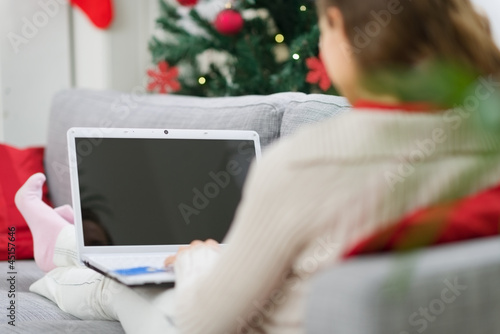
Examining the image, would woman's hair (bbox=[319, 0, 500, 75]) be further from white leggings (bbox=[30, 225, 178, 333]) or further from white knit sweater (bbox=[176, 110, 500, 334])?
white leggings (bbox=[30, 225, 178, 333])

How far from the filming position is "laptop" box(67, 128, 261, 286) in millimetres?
1420

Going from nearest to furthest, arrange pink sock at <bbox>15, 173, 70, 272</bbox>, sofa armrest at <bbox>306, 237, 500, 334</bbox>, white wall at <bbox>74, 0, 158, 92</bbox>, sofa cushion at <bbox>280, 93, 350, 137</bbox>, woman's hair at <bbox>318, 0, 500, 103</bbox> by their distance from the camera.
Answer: sofa armrest at <bbox>306, 237, 500, 334</bbox>, woman's hair at <bbox>318, 0, 500, 103</bbox>, sofa cushion at <bbox>280, 93, 350, 137</bbox>, pink sock at <bbox>15, 173, 70, 272</bbox>, white wall at <bbox>74, 0, 158, 92</bbox>

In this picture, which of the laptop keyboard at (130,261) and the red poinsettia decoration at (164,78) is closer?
the laptop keyboard at (130,261)

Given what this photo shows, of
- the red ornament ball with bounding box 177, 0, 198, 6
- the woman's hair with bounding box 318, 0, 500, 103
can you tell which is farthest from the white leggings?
the red ornament ball with bounding box 177, 0, 198, 6

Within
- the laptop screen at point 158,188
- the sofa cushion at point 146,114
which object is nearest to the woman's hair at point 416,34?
the laptop screen at point 158,188

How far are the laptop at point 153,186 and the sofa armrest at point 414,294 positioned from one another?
2.19 feet

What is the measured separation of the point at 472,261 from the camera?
82 centimetres

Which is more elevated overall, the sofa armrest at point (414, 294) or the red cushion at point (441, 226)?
the red cushion at point (441, 226)

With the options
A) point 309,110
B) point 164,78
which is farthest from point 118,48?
point 309,110

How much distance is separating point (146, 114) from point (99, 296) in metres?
0.78

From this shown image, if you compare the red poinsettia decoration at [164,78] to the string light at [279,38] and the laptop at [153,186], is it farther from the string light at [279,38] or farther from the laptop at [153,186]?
the laptop at [153,186]

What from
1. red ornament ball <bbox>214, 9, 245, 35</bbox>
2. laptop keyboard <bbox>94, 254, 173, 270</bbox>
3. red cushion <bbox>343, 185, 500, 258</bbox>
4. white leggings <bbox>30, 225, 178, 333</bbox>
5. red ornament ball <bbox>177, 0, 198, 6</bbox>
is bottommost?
white leggings <bbox>30, 225, 178, 333</bbox>

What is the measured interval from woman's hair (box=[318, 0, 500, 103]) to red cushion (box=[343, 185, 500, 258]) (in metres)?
0.15

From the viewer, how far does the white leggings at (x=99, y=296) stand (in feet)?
3.69
